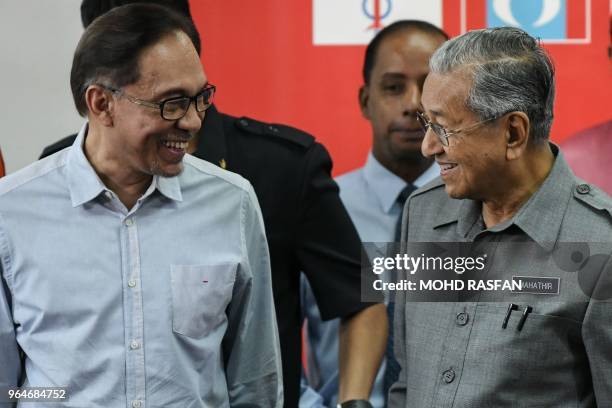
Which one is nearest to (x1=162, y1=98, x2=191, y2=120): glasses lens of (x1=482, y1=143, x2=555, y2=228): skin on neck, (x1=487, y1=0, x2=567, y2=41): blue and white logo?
(x1=482, y1=143, x2=555, y2=228): skin on neck

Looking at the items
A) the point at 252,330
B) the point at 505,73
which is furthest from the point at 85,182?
the point at 505,73

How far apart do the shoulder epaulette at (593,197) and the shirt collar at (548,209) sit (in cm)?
2

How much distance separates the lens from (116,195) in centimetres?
206

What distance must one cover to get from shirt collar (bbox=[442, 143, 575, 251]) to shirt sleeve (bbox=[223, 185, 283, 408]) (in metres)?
0.50

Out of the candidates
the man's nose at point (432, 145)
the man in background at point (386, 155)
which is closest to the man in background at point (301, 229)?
the man in background at point (386, 155)

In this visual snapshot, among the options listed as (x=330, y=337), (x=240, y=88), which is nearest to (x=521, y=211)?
(x=330, y=337)

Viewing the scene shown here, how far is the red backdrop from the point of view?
3.05 meters

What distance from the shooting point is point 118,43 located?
205 cm

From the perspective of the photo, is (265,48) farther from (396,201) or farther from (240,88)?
(396,201)

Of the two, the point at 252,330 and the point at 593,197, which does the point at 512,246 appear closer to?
the point at 593,197

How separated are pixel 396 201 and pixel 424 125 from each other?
91 centimetres

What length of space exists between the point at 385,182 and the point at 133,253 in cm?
114

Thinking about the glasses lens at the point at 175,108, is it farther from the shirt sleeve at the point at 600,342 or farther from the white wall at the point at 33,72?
the white wall at the point at 33,72

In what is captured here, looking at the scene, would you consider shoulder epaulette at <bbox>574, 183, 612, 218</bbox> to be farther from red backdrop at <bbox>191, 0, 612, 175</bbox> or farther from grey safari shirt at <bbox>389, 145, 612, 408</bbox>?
red backdrop at <bbox>191, 0, 612, 175</bbox>
